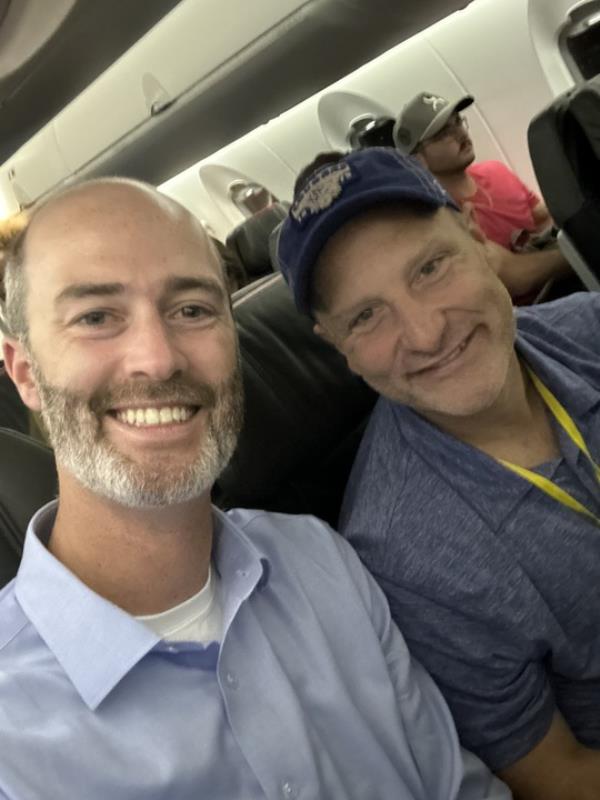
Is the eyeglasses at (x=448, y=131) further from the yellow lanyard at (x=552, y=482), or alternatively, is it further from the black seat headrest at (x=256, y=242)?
the yellow lanyard at (x=552, y=482)

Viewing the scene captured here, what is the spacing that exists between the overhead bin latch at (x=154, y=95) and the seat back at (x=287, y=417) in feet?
8.80

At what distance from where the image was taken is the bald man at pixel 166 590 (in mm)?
1042

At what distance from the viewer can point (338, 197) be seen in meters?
1.47

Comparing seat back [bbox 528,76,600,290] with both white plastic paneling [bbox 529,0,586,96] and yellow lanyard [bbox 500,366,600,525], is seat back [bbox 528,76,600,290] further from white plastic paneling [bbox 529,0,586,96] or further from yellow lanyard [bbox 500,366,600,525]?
white plastic paneling [bbox 529,0,586,96]

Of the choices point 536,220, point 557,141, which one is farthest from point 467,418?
point 536,220

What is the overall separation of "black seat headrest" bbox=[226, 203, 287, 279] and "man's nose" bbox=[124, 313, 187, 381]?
2.71m

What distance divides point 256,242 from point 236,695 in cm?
309

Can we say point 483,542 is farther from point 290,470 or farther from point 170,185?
point 170,185

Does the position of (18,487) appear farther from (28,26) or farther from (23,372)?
(28,26)

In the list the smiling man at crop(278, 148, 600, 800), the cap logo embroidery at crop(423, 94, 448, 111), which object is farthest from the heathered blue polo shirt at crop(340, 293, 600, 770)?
the cap logo embroidery at crop(423, 94, 448, 111)

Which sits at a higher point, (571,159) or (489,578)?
(571,159)

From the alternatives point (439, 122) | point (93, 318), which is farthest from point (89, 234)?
point (439, 122)

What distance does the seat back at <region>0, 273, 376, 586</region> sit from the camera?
166cm

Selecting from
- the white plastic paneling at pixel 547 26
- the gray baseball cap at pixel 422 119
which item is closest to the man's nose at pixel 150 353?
the gray baseball cap at pixel 422 119
